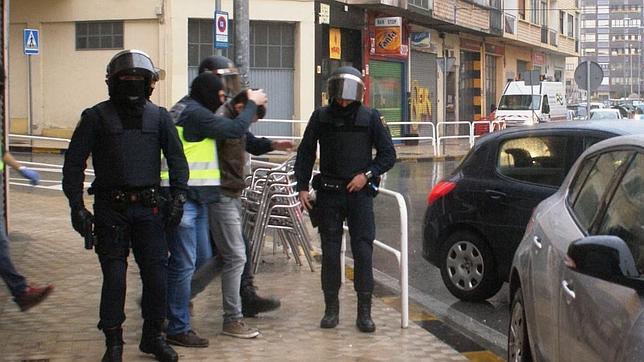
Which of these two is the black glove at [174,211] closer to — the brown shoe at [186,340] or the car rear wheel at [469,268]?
the brown shoe at [186,340]

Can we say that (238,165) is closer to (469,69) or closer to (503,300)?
(503,300)

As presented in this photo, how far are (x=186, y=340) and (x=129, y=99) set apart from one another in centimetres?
171

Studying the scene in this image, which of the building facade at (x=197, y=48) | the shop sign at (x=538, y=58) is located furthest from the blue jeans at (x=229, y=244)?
the shop sign at (x=538, y=58)

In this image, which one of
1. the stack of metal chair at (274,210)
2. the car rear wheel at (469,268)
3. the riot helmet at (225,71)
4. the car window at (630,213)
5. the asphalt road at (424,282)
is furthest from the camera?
the stack of metal chair at (274,210)

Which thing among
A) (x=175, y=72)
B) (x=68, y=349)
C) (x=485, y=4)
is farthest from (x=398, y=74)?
Answer: (x=68, y=349)

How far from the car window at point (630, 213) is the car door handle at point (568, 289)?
0.27 m

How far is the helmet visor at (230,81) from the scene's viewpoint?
6.37 metres

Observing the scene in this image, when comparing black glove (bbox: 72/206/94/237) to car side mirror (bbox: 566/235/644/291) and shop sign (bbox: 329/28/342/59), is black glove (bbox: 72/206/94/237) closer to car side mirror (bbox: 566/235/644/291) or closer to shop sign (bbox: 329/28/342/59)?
car side mirror (bbox: 566/235/644/291)

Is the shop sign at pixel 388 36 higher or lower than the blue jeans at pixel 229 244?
higher

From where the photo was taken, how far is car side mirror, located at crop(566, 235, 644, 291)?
3270 millimetres

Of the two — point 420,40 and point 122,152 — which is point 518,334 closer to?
point 122,152

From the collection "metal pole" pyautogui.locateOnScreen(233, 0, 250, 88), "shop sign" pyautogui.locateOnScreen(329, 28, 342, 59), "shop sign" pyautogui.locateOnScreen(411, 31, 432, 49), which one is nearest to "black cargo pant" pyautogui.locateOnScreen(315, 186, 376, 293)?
"metal pole" pyautogui.locateOnScreen(233, 0, 250, 88)

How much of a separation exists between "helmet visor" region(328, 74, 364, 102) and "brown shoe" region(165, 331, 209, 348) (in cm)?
196

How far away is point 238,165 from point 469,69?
38.4 m
